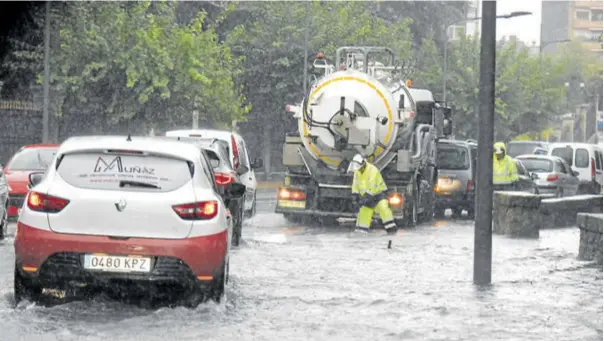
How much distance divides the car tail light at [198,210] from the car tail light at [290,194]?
12.9m

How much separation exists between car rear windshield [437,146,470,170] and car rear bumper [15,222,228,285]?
59.2 ft

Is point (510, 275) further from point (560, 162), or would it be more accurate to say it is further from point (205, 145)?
point (560, 162)

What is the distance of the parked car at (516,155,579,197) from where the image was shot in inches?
1276

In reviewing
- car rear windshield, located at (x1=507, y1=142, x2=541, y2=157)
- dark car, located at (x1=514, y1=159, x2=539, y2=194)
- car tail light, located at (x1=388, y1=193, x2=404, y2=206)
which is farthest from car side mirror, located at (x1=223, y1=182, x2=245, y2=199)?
car rear windshield, located at (x1=507, y1=142, x2=541, y2=157)

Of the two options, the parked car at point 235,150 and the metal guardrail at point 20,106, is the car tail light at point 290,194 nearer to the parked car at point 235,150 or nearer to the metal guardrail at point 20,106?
the parked car at point 235,150

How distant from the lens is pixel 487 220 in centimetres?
1294

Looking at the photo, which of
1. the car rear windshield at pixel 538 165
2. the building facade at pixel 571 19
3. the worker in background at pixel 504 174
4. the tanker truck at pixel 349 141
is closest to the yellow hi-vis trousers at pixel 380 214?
the tanker truck at pixel 349 141

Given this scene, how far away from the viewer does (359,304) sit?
1167 cm

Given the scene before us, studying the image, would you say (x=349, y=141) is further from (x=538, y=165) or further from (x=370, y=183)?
(x=538, y=165)

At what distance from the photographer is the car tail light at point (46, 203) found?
1016cm

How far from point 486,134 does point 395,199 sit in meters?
10.4

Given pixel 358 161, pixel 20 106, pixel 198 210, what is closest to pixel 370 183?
pixel 358 161

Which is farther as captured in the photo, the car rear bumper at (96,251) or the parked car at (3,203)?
the parked car at (3,203)

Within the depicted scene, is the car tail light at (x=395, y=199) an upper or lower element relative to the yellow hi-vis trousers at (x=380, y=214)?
upper
